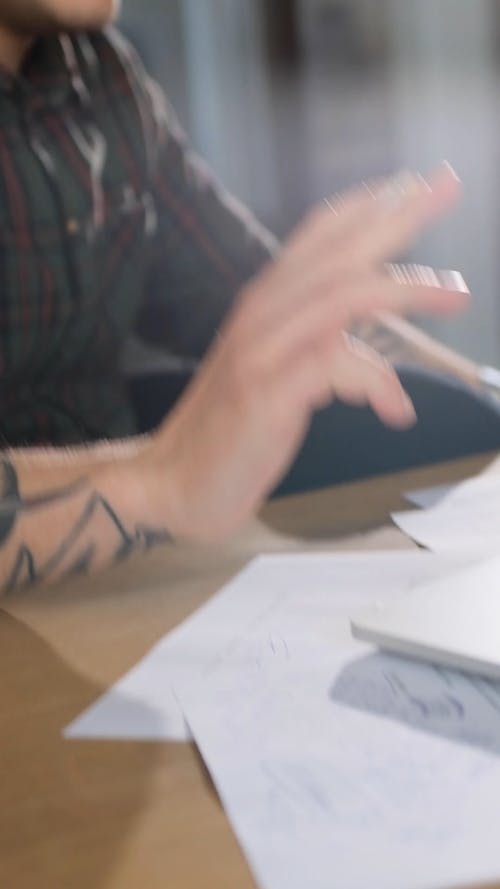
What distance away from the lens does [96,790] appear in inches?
17.4

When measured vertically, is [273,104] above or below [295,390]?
below

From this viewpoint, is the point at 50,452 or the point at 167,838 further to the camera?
the point at 50,452

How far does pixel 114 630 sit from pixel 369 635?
0.54ft

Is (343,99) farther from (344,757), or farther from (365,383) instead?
(344,757)

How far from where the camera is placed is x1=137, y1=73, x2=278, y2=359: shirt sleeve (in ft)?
4.26

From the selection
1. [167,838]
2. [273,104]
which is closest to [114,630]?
[167,838]

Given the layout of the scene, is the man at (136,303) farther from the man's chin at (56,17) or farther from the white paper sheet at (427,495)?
the white paper sheet at (427,495)

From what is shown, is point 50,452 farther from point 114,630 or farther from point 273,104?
point 273,104

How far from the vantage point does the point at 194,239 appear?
1311 millimetres

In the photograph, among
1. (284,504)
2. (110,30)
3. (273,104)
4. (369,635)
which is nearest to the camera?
(369,635)

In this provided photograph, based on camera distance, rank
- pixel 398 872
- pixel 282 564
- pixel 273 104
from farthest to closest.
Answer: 1. pixel 273 104
2. pixel 282 564
3. pixel 398 872

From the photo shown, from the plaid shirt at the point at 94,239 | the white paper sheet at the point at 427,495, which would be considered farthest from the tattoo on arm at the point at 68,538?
the plaid shirt at the point at 94,239

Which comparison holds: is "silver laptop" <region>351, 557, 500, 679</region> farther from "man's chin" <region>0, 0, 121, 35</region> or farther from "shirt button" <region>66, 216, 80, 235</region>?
"man's chin" <region>0, 0, 121, 35</region>

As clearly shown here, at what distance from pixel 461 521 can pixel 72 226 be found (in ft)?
2.10
